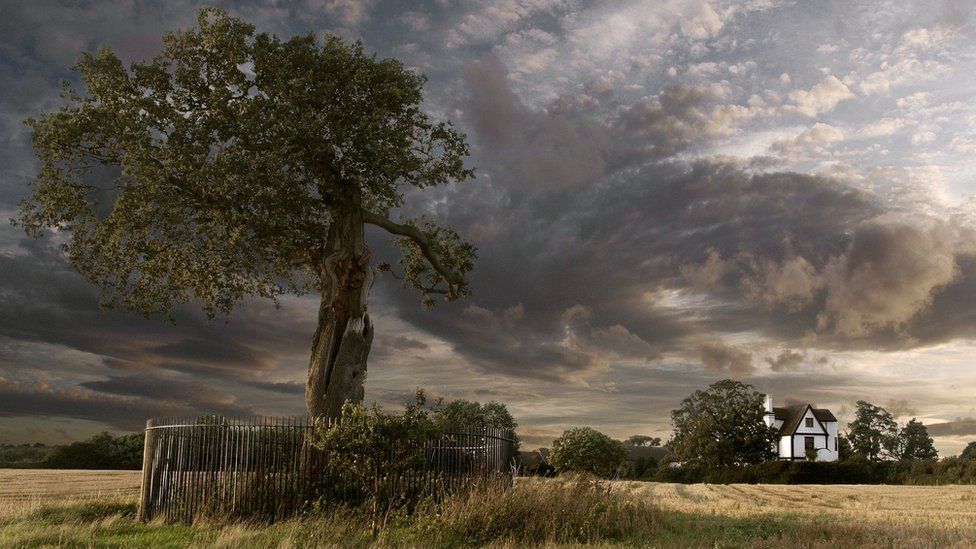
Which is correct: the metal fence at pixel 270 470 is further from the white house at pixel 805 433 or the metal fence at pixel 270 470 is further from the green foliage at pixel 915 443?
the green foliage at pixel 915 443

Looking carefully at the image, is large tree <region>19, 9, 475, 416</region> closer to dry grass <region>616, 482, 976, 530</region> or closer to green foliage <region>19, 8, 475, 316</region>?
green foliage <region>19, 8, 475, 316</region>

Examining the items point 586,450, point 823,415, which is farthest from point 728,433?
point 823,415

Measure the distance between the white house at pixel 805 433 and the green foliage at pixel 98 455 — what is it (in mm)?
66559

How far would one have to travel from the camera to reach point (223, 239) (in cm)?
2619

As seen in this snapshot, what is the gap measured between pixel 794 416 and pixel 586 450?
39.0 m

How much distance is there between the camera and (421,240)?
3072 centimetres

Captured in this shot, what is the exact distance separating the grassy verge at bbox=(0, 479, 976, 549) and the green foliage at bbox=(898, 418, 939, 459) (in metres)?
96.2

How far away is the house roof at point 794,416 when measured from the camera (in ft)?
316

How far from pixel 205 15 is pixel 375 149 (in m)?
7.44

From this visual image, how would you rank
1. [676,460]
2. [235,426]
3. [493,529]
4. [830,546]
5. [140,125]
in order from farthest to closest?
[676,460], [140,125], [235,426], [493,529], [830,546]

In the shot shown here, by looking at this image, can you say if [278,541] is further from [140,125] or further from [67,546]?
[140,125]

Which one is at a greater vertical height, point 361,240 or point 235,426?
point 361,240

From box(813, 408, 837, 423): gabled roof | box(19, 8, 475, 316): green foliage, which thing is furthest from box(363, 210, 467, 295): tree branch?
box(813, 408, 837, 423): gabled roof

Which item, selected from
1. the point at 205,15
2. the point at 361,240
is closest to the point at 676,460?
the point at 361,240
